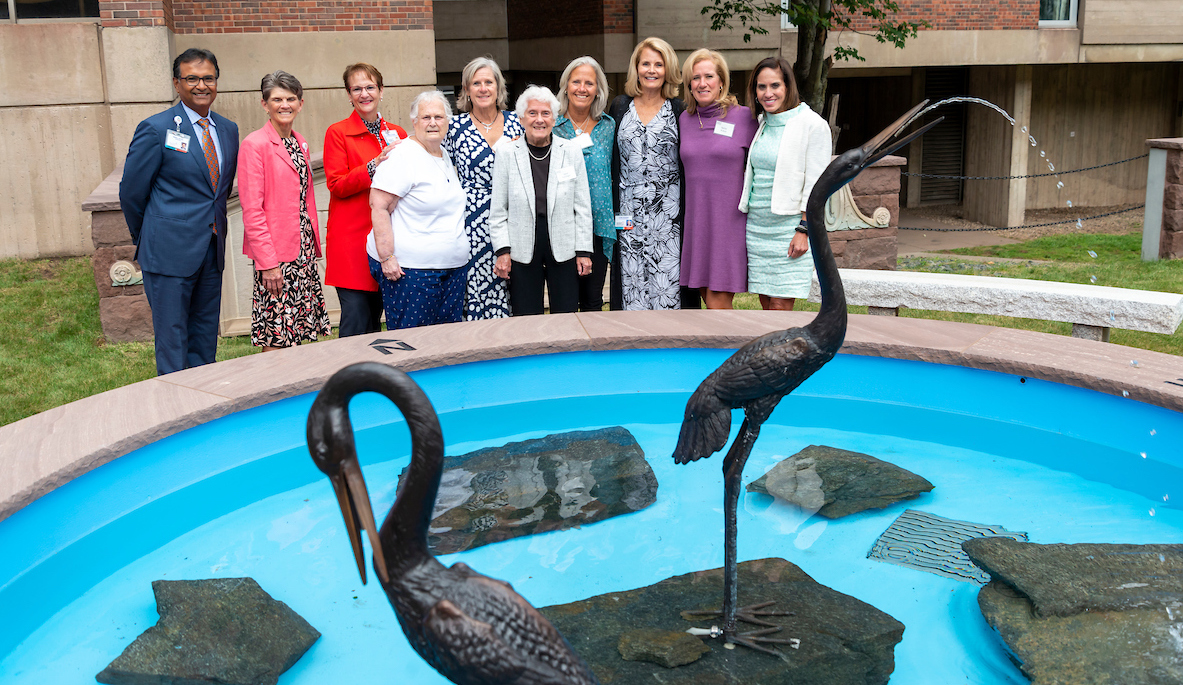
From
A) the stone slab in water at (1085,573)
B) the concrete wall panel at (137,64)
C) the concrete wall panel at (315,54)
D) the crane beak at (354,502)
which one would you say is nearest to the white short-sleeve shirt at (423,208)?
the stone slab in water at (1085,573)

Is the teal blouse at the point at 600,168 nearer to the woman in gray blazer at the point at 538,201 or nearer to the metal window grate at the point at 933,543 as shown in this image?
the woman in gray blazer at the point at 538,201

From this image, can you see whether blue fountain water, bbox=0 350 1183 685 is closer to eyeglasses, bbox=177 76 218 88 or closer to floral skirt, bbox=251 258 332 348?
floral skirt, bbox=251 258 332 348

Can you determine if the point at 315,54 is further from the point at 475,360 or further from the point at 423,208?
the point at 475,360

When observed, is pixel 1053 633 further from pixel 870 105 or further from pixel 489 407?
pixel 870 105

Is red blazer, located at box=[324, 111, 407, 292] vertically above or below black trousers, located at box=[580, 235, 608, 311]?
above

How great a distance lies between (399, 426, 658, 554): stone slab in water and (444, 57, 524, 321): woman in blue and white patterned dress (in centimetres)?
142

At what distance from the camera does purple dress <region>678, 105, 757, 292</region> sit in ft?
18.6

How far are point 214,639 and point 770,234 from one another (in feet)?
12.5

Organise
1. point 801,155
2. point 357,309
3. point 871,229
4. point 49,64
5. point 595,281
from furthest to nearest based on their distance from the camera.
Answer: point 49,64 → point 871,229 → point 595,281 → point 357,309 → point 801,155

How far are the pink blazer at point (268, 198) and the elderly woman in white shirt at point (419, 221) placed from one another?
500mm

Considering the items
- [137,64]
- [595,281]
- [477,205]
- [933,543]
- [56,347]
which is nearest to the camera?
[933,543]

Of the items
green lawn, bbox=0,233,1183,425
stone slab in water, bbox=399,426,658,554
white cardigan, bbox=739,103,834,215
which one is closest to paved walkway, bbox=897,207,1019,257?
green lawn, bbox=0,233,1183,425

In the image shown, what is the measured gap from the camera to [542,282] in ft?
19.5

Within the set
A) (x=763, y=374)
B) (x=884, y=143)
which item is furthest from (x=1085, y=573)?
(x=884, y=143)
